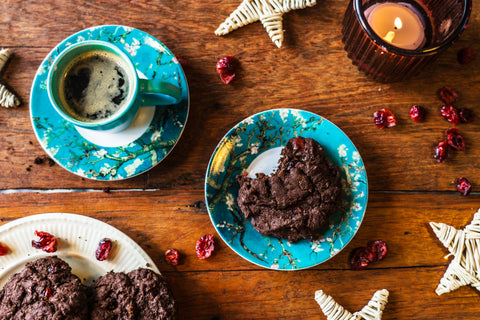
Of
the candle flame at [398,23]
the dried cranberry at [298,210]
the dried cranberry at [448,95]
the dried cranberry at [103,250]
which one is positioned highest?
the candle flame at [398,23]

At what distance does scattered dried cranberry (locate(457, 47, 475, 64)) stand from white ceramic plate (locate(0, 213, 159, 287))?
143 cm

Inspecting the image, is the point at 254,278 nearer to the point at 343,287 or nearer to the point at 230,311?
the point at 230,311

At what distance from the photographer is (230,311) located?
1.55 m

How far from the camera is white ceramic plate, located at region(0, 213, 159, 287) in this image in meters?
1.47

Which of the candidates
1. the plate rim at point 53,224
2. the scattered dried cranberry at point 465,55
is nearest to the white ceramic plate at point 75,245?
the plate rim at point 53,224

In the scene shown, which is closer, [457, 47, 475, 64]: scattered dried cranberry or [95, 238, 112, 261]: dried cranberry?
[95, 238, 112, 261]: dried cranberry

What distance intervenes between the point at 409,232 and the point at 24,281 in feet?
4.64

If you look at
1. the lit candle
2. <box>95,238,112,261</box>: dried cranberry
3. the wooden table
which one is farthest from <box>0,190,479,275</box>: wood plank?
the lit candle

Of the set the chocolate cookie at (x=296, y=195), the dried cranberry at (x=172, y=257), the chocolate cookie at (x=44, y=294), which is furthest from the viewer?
the dried cranberry at (x=172, y=257)

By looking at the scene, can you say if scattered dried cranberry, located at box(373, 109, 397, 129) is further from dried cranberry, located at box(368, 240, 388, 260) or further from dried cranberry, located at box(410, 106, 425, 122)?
dried cranberry, located at box(368, 240, 388, 260)

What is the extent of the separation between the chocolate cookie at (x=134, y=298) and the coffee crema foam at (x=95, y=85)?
560mm

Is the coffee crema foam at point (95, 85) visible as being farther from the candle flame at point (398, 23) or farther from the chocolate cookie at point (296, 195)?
the candle flame at point (398, 23)

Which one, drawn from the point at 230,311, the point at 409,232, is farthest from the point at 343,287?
the point at 230,311

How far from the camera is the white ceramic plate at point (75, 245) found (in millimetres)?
1468
